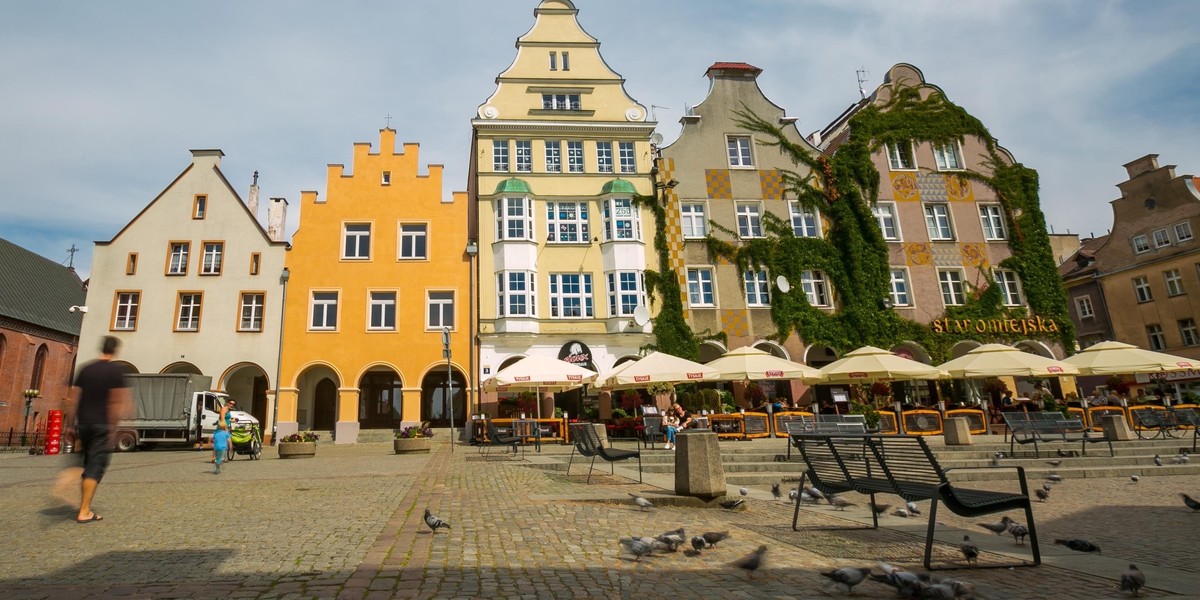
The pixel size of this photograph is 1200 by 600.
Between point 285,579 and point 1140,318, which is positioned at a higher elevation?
point 1140,318

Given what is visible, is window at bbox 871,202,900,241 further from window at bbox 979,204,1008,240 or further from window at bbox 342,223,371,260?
window at bbox 342,223,371,260

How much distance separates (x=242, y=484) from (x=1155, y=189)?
48.4 metres

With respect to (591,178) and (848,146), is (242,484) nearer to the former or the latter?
(591,178)

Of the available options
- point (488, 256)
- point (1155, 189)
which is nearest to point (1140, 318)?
point (1155, 189)

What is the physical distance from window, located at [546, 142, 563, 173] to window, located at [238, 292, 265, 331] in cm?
1400

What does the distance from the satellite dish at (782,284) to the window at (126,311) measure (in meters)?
28.0

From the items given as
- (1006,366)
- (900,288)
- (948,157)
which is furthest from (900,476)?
(948,157)

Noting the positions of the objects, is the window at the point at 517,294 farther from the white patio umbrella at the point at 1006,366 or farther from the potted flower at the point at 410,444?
the white patio umbrella at the point at 1006,366

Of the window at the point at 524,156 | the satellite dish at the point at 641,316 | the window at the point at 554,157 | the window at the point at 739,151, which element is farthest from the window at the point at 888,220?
the window at the point at 524,156

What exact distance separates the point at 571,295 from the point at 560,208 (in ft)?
13.7

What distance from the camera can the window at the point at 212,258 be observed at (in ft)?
92.6

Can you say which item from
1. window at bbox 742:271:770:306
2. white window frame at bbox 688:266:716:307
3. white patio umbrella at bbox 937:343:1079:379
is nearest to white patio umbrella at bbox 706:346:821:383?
white patio umbrella at bbox 937:343:1079:379

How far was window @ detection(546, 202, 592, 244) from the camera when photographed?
2838 centimetres

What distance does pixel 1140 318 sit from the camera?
3809 centimetres
